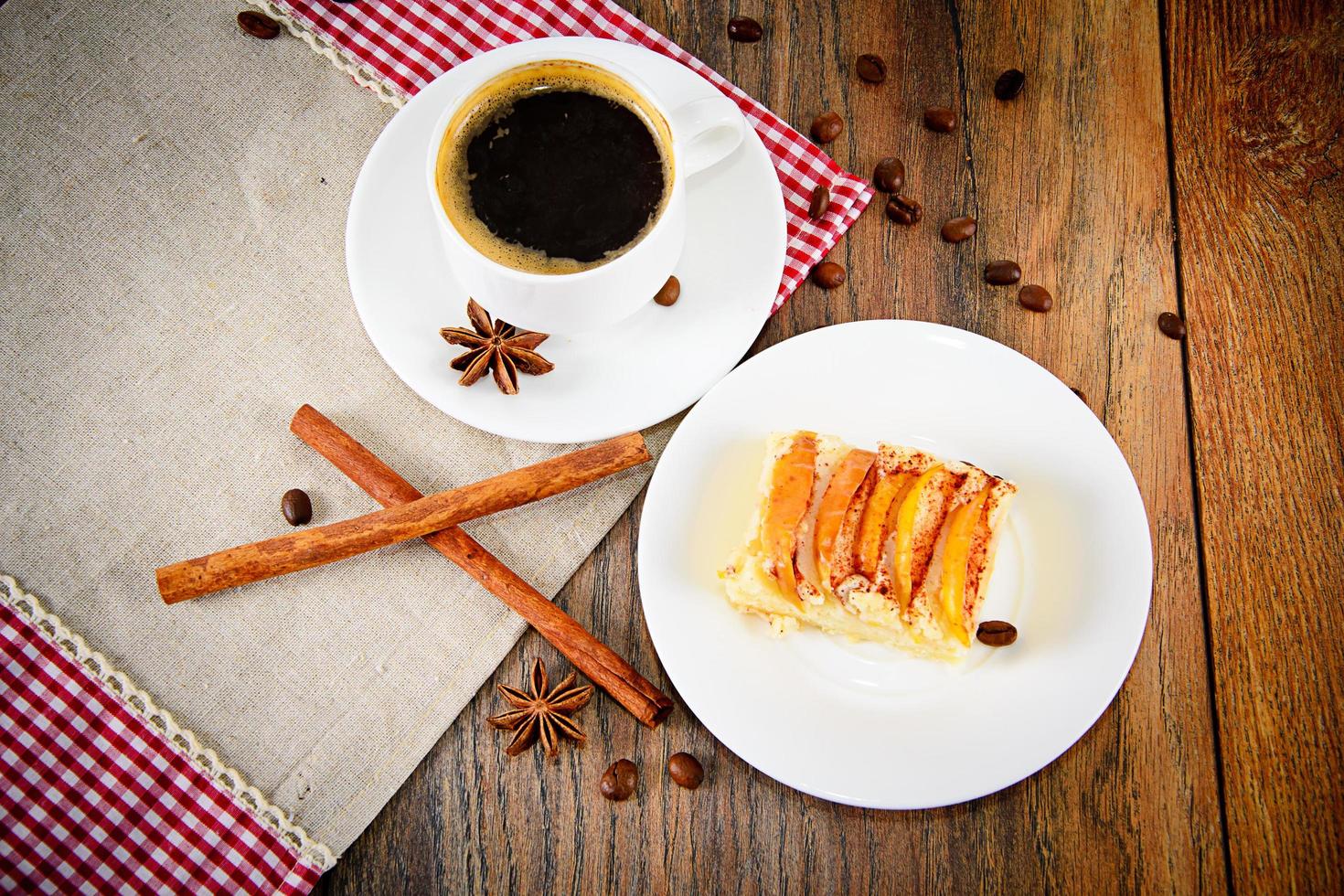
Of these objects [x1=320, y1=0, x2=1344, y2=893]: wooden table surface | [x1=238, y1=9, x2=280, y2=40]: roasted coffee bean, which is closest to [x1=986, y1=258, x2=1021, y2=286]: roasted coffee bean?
[x1=320, y1=0, x2=1344, y2=893]: wooden table surface

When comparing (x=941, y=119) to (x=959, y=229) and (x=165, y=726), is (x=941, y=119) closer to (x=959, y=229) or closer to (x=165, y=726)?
(x=959, y=229)

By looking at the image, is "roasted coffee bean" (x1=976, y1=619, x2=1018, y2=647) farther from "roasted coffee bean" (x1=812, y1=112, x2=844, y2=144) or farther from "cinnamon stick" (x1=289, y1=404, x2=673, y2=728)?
"roasted coffee bean" (x1=812, y1=112, x2=844, y2=144)

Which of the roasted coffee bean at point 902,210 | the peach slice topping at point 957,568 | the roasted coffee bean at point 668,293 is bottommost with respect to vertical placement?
the peach slice topping at point 957,568

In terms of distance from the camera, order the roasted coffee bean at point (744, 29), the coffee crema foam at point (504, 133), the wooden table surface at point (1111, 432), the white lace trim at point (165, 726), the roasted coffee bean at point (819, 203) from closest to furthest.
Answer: the coffee crema foam at point (504, 133) → the white lace trim at point (165, 726) → the wooden table surface at point (1111, 432) → the roasted coffee bean at point (819, 203) → the roasted coffee bean at point (744, 29)

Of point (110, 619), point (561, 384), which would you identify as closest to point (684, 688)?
point (561, 384)

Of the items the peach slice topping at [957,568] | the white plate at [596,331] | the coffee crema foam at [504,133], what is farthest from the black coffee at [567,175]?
the peach slice topping at [957,568]

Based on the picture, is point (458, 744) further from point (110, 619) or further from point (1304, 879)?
point (1304, 879)

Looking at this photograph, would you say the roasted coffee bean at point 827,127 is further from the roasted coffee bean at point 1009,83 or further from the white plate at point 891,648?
the white plate at point 891,648
